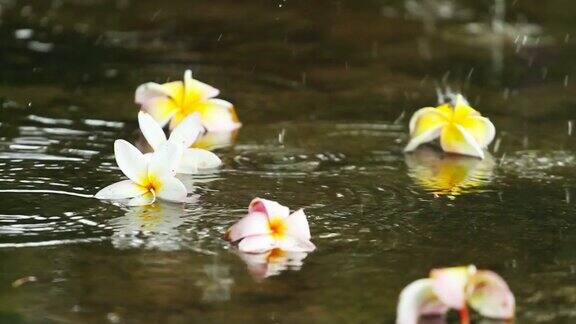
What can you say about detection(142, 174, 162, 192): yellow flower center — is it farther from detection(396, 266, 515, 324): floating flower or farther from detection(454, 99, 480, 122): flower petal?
detection(454, 99, 480, 122): flower petal

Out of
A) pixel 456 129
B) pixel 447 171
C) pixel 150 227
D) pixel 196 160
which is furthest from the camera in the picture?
pixel 456 129

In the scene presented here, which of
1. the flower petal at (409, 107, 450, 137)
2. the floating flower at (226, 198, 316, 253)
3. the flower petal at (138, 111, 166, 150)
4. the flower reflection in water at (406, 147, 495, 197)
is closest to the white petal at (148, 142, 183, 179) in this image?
the flower petal at (138, 111, 166, 150)

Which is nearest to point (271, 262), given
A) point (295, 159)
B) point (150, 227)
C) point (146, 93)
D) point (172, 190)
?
point (150, 227)

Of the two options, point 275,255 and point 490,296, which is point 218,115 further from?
point 490,296

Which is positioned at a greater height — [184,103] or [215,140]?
[184,103]

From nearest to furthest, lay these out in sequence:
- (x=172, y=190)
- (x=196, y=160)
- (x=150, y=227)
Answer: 1. (x=150, y=227)
2. (x=172, y=190)
3. (x=196, y=160)

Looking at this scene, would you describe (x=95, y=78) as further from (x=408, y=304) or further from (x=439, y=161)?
(x=408, y=304)
